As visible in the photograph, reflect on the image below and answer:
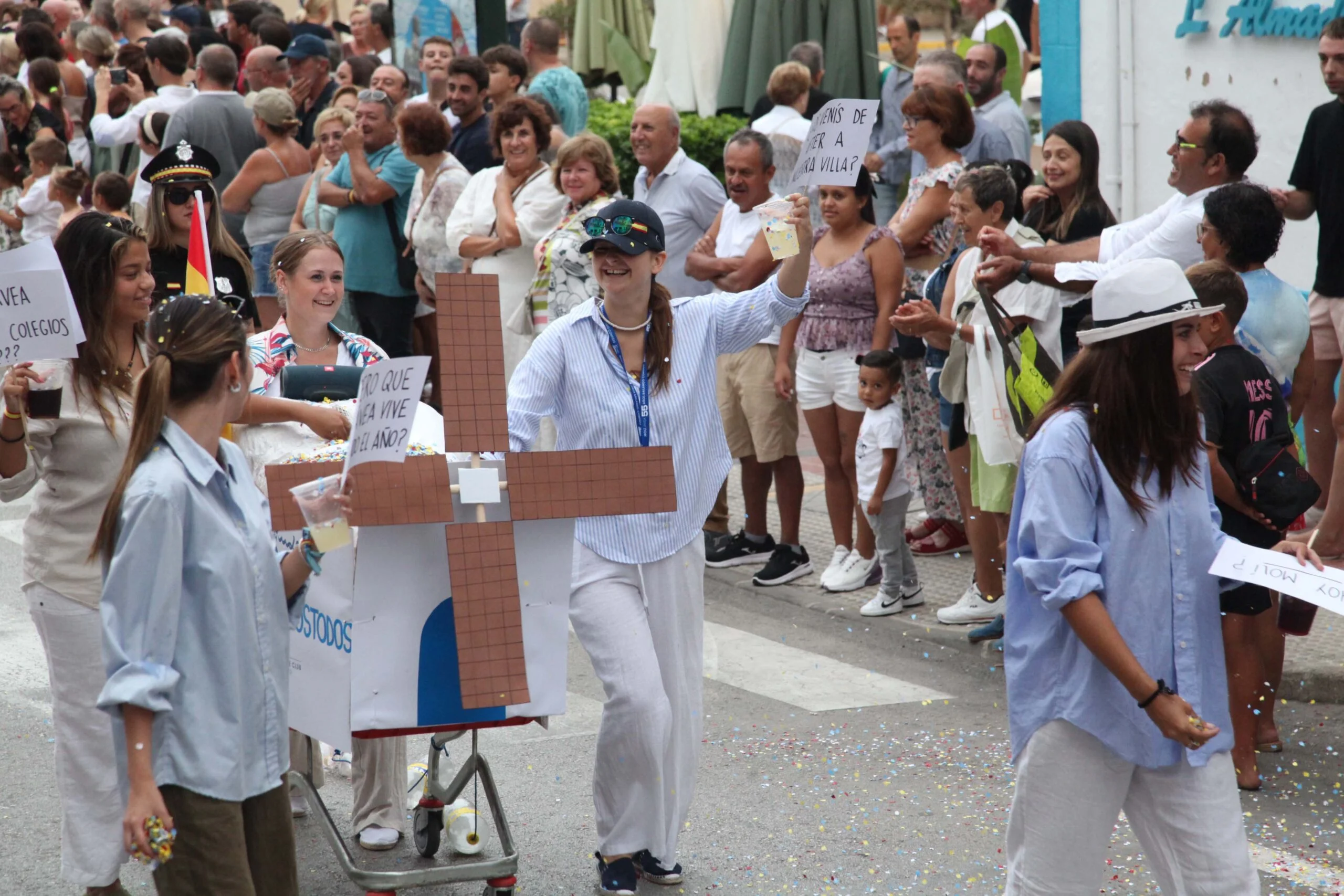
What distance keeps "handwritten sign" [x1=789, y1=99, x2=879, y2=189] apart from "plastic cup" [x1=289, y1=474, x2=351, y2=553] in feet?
7.14

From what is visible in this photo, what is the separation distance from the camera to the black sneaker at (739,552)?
353 inches

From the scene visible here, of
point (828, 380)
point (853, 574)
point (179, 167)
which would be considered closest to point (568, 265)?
point (828, 380)

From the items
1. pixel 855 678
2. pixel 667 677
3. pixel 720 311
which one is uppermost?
pixel 720 311

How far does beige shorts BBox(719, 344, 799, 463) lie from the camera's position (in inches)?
341

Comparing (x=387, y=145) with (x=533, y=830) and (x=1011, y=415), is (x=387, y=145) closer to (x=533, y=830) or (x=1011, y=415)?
(x=1011, y=415)

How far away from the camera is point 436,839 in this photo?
16.6ft

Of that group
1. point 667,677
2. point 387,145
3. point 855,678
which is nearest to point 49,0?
point 387,145

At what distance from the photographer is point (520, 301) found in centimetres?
953

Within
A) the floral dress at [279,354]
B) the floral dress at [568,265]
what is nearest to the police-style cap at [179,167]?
the floral dress at [279,354]

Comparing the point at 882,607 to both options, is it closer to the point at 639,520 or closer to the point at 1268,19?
the point at 639,520

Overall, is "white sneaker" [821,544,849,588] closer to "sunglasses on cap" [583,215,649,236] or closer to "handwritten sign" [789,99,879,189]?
"handwritten sign" [789,99,879,189]

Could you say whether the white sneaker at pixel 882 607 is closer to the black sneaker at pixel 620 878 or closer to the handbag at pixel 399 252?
the black sneaker at pixel 620 878

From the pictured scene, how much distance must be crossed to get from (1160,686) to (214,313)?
216 centimetres

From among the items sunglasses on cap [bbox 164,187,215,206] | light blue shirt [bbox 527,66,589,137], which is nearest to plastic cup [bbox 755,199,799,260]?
sunglasses on cap [bbox 164,187,215,206]
